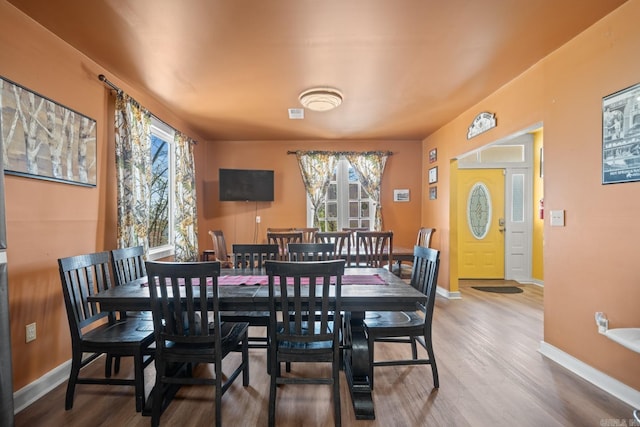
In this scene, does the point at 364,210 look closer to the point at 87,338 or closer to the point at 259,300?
the point at 259,300

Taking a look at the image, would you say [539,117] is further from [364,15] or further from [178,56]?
[178,56]

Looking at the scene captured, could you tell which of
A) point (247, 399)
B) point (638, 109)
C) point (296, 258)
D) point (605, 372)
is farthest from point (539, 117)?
point (247, 399)

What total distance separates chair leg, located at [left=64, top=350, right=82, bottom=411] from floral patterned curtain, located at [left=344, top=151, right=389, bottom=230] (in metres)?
4.22

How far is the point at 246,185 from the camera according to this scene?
198 inches

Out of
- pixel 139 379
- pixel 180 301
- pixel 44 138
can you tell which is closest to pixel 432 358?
pixel 180 301

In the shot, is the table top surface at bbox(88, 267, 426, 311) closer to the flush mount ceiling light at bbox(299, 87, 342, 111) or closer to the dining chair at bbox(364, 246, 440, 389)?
the dining chair at bbox(364, 246, 440, 389)

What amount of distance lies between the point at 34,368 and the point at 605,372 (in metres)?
4.01

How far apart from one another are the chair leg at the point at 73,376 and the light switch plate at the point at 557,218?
3.66 metres

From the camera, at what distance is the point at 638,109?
1.84 metres

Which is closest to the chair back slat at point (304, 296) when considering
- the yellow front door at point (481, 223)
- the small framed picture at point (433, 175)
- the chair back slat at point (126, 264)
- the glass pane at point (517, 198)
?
the chair back slat at point (126, 264)

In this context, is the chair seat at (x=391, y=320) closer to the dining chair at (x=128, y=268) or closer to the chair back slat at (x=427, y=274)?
the chair back slat at (x=427, y=274)

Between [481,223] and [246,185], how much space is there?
438 cm

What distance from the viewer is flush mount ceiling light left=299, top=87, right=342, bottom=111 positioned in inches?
119

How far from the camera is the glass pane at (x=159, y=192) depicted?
3785 mm
